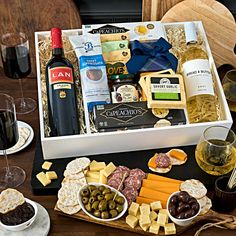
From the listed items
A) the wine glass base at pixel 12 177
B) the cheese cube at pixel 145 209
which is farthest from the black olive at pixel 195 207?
the wine glass base at pixel 12 177

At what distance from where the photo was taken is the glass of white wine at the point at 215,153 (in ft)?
4.68

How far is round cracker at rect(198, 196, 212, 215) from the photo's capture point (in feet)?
4.40

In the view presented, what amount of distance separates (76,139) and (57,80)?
0.18 metres

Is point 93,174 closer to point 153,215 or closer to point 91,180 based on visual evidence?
point 91,180

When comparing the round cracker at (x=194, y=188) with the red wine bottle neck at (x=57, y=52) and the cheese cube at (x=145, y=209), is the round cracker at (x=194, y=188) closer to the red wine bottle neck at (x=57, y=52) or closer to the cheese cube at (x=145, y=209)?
the cheese cube at (x=145, y=209)

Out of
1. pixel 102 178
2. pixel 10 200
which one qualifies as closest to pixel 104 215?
pixel 102 178

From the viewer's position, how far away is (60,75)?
4.87 ft

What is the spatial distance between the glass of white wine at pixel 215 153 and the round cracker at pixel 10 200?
1.63ft

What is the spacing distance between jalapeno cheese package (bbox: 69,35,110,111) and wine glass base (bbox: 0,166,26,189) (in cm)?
27

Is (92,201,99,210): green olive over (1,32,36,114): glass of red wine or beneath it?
beneath

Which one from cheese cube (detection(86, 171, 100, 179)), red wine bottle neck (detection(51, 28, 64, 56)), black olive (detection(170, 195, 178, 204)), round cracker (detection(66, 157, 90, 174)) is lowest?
cheese cube (detection(86, 171, 100, 179))

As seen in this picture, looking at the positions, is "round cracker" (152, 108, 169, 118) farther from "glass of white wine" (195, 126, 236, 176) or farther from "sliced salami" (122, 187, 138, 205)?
"sliced salami" (122, 187, 138, 205)

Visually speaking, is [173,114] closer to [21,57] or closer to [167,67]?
[167,67]

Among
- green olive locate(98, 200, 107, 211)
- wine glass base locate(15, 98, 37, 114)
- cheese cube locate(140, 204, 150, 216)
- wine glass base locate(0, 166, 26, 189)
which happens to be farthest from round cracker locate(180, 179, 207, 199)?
wine glass base locate(15, 98, 37, 114)
